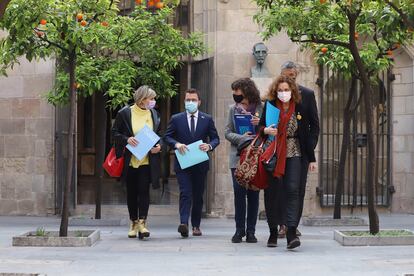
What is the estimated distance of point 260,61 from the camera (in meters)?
15.1

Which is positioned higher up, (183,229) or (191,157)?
(191,157)

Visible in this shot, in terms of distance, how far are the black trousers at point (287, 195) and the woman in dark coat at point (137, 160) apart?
1.79 metres

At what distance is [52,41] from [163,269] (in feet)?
13.3

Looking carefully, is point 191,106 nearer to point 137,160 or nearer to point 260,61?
point 137,160

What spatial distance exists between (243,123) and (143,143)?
4.27 feet

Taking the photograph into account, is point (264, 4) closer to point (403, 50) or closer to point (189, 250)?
point (189, 250)

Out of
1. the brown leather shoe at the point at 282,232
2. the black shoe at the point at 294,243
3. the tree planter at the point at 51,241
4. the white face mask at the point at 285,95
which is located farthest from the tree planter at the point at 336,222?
the tree planter at the point at 51,241

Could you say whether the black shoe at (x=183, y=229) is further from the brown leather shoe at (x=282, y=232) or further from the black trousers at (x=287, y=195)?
the black trousers at (x=287, y=195)

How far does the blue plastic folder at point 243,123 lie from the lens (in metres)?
10.1

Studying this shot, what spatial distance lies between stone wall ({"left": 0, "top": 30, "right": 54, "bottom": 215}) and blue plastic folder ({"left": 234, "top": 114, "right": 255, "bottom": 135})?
21.1 ft

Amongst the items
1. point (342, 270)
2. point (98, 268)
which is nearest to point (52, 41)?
point (98, 268)

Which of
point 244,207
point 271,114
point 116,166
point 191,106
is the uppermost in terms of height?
point 191,106

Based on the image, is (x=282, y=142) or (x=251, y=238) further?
(x=251, y=238)

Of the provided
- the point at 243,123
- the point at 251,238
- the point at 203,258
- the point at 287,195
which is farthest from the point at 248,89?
the point at 203,258
